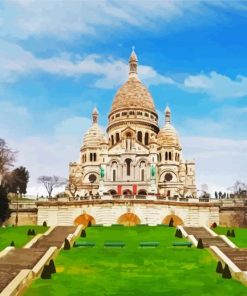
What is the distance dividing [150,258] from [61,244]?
9.92 meters

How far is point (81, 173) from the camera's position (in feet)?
374

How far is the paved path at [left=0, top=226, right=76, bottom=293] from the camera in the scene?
2971 centimetres

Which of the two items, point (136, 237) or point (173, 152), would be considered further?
point (173, 152)

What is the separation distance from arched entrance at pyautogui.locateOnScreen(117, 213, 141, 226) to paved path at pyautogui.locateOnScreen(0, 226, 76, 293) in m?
20.0

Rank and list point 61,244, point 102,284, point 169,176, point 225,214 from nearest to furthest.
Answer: point 102,284
point 61,244
point 225,214
point 169,176

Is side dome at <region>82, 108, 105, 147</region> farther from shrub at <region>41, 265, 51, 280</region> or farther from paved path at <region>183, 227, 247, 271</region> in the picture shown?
shrub at <region>41, 265, 51, 280</region>

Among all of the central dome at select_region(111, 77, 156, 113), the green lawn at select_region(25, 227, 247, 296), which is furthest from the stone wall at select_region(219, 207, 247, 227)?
the central dome at select_region(111, 77, 156, 113)

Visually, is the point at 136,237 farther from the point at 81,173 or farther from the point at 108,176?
the point at 81,173

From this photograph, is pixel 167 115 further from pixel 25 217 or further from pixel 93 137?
pixel 25 217

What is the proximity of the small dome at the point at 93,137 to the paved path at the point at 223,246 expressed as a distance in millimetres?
58697

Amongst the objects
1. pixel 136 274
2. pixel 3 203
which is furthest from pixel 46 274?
pixel 3 203

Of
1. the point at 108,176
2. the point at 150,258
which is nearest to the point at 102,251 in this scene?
the point at 150,258

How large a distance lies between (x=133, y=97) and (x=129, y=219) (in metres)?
47.2

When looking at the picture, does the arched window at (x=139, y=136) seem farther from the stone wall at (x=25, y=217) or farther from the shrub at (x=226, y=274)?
the shrub at (x=226, y=274)
